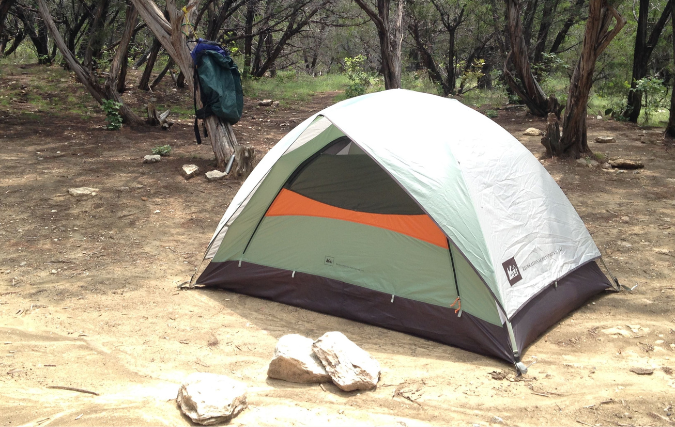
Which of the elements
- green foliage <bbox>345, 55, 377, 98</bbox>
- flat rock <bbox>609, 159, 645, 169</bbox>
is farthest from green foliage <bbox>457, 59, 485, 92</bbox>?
flat rock <bbox>609, 159, 645, 169</bbox>

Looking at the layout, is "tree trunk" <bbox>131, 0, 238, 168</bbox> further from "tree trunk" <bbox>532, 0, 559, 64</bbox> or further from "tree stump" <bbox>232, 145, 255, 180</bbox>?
"tree trunk" <bbox>532, 0, 559, 64</bbox>

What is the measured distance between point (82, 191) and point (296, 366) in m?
4.64

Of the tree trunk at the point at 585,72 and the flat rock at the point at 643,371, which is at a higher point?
the tree trunk at the point at 585,72

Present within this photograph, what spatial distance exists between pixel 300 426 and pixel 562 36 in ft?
44.0

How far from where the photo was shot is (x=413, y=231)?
4.27 m

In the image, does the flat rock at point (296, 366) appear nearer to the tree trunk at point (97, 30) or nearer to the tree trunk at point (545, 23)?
the tree trunk at point (97, 30)

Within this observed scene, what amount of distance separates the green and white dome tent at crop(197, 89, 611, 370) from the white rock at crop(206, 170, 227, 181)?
2978mm

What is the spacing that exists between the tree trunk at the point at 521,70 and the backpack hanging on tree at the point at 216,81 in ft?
20.2

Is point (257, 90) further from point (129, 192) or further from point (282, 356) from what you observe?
point (282, 356)

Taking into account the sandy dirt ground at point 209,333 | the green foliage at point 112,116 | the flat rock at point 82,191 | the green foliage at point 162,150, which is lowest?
the sandy dirt ground at point 209,333

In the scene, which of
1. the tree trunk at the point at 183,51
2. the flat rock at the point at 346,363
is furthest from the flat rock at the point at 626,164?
the flat rock at the point at 346,363

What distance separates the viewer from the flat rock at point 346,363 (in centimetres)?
327

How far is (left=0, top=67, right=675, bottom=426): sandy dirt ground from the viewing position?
10.1ft

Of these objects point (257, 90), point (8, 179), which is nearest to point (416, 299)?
point (8, 179)
